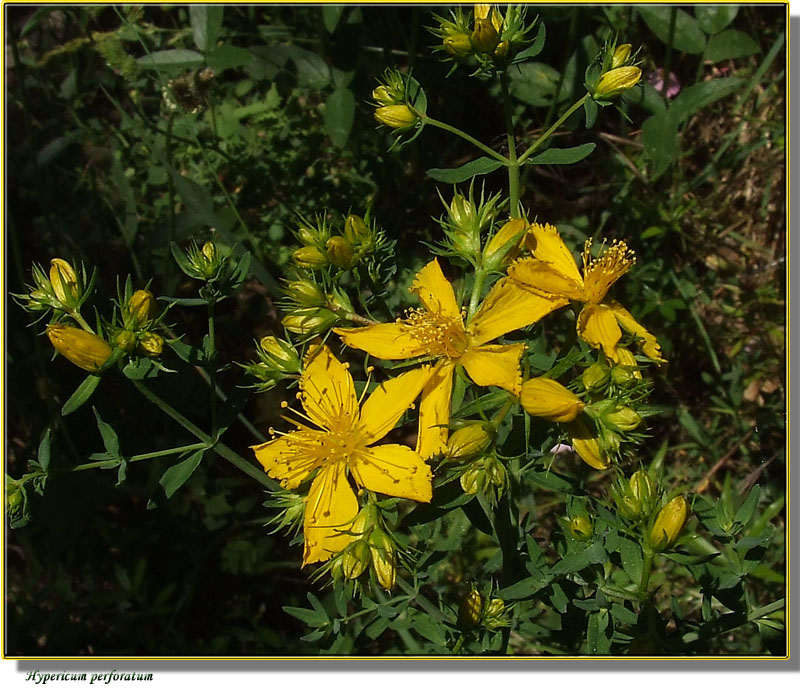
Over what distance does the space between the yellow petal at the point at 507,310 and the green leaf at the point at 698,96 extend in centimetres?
124

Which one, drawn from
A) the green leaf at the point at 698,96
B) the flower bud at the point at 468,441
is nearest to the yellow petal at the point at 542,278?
the flower bud at the point at 468,441

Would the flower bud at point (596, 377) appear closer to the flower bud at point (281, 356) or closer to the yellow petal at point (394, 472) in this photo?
the yellow petal at point (394, 472)

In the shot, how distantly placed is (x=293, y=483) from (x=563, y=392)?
2.14 ft

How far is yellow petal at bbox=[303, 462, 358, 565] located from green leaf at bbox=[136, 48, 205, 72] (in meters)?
1.77

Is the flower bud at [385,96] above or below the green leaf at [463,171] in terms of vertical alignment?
above

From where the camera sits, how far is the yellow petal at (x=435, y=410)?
64.7 inches

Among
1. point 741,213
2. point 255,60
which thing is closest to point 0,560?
point 255,60

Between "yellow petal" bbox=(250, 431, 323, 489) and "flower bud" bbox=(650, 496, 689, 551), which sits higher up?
"flower bud" bbox=(650, 496, 689, 551)

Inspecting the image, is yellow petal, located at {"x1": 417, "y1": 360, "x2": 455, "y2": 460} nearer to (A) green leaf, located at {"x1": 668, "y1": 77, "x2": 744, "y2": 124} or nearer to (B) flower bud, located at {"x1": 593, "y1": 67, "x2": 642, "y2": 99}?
(B) flower bud, located at {"x1": 593, "y1": 67, "x2": 642, "y2": 99}

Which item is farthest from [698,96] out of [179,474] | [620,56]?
[179,474]

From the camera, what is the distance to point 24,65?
3402mm

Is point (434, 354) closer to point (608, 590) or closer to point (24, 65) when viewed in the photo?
point (608, 590)

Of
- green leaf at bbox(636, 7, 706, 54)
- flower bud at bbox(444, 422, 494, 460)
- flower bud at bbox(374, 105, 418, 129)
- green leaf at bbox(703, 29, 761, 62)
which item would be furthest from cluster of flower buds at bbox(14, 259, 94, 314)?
green leaf at bbox(703, 29, 761, 62)

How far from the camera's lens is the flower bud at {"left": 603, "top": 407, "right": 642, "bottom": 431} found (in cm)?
156
